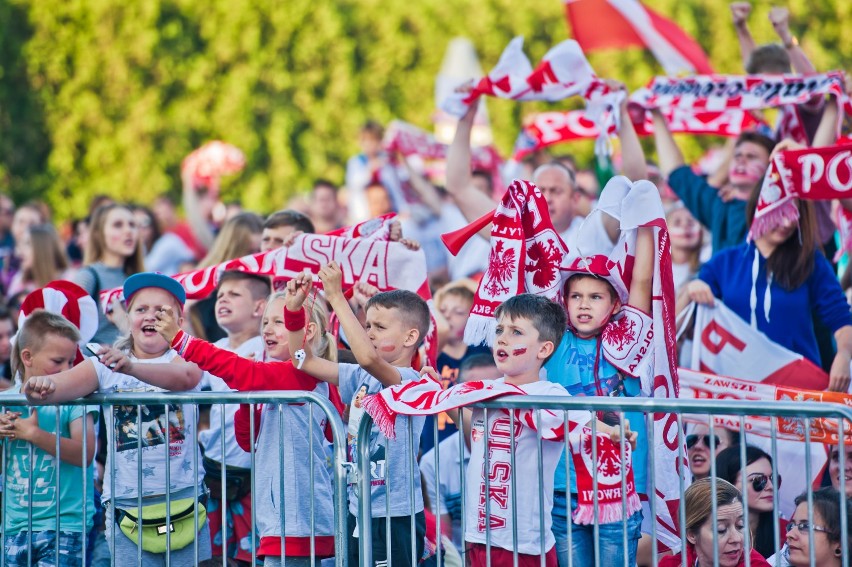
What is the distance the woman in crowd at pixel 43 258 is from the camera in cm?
945

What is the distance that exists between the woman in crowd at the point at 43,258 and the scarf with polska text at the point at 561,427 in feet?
16.4

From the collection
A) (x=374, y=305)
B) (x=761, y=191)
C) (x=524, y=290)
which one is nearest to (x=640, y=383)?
(x=524, y=290)

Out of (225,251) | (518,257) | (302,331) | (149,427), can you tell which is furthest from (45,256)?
(518,257)

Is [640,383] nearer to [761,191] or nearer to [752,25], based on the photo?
[761,191]

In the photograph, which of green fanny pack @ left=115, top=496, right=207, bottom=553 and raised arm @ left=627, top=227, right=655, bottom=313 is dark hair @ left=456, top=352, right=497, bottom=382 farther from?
green fanny pack @ left=115, top=496, right=207, bottom=553

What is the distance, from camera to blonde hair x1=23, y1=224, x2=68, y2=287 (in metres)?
9.44

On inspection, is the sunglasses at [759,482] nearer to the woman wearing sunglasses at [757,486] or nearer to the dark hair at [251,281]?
the woman wearing sunglasses at [757,486]

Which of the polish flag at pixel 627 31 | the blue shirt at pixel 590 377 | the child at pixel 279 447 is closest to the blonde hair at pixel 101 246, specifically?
the child at pixel 279 447

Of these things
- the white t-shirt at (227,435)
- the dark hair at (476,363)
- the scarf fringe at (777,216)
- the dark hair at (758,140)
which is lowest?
the white t-shirt at (227,435)

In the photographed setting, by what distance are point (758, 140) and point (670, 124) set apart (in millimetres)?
1061

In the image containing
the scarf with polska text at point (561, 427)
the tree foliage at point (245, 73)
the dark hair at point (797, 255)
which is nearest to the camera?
the scarf with polska text at point (561, 427)

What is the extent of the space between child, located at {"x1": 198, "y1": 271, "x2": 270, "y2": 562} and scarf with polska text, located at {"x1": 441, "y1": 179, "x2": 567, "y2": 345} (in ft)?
4.41

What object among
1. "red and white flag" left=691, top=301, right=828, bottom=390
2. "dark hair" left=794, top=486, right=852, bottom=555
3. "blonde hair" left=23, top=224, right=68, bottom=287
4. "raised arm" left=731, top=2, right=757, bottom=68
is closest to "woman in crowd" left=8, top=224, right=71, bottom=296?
"blonde hair" left=23, top=224, right=68, bottom=287

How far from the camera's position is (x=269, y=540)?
17.8 feet
